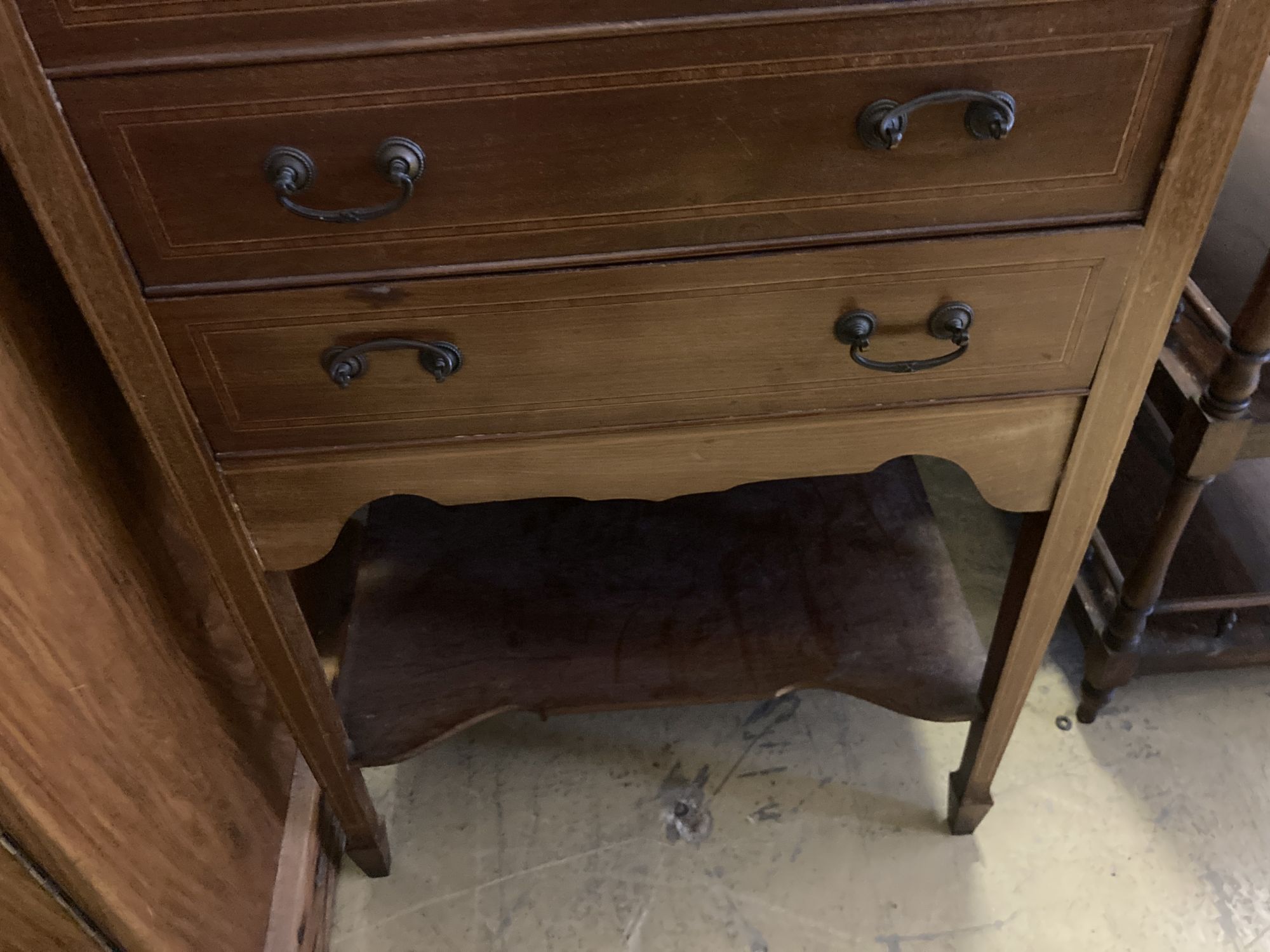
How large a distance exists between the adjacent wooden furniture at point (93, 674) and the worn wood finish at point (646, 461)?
0.11 meters

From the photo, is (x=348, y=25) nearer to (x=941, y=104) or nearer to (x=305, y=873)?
(x=941, y=104)

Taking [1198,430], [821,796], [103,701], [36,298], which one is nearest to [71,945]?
[103,701]

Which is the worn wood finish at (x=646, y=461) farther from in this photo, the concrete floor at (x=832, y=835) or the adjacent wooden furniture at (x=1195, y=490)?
the concrete floor at (x=832, y=835)

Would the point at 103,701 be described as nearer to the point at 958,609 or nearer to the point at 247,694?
the point at 247,694

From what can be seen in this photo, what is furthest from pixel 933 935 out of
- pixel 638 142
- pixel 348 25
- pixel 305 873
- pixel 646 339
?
pixel 348 25

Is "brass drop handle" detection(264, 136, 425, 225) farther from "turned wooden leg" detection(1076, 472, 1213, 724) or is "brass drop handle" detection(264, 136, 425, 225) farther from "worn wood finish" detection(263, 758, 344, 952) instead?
"turned wooden leg" detection(1076, 472, 1213, 724)

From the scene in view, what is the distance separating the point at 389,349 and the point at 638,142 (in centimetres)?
21

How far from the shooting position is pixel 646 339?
0.64 m

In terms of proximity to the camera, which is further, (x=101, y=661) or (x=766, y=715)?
(x=766, y=715)

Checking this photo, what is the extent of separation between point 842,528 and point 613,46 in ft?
2.29

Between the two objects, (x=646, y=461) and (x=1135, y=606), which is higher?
(x=646, y=461)

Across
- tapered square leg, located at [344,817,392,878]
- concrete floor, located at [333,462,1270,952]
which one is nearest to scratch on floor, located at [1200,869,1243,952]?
concrete floor, located at [333,462,1270,952]

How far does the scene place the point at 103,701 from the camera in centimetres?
68

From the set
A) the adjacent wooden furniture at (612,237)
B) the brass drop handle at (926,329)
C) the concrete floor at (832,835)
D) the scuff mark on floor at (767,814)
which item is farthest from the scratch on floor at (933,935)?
the brass drop handle at (926,329)
